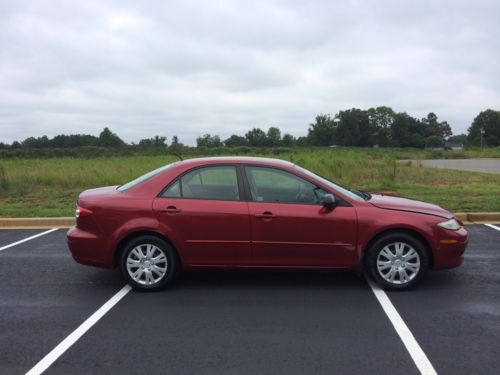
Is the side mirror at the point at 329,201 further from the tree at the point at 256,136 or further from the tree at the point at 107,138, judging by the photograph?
the tree at the point at 256,136

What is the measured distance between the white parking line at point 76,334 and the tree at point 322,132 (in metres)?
114

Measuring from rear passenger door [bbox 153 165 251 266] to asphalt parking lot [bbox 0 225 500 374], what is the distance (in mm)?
419

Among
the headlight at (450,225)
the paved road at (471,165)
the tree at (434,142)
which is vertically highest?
the tree at (434,142)

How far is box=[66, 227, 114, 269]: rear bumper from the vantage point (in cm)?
520

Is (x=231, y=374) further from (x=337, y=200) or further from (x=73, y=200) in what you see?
(x=73, y=200)

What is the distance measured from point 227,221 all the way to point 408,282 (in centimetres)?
211

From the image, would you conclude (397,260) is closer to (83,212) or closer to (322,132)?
(83,212)

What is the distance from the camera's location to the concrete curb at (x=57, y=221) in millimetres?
9227

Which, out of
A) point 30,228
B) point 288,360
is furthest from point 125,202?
point 30,228

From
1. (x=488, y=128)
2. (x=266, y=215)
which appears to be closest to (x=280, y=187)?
(x=266, y=215)

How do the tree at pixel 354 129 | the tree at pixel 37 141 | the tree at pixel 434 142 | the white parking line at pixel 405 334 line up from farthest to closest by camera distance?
the tree at pixel 434 142, the tree at pixel 354 129, the tree at pixel 37 141, the white parking line at pixel 405 334

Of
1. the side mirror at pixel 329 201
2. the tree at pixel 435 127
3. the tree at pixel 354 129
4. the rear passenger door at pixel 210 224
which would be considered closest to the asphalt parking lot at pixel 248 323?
the rear passenger door at pixel 210 224

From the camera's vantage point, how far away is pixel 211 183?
5371mm

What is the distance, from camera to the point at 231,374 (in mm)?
3377
